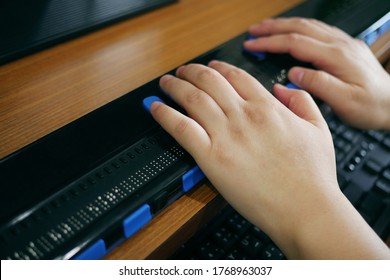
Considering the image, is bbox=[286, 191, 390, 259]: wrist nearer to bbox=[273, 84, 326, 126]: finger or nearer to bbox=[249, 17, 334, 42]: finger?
bbox=[273, 84, 326, 126]: finger

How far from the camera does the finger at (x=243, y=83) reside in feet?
1.47

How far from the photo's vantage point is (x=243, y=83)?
462mm

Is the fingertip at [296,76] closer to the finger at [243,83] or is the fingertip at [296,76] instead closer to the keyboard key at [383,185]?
the finger at [243,83]

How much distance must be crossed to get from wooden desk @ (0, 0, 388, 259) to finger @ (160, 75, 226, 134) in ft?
0.23

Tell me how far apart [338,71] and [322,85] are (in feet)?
0.17

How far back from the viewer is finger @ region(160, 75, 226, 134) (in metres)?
0.42

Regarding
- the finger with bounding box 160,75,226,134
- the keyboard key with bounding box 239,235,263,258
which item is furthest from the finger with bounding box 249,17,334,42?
the keyboard key with bounding box 239,235,263,258

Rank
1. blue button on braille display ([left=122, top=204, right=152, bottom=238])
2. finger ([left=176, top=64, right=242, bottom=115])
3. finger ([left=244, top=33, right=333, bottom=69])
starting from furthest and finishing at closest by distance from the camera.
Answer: finger ([left=244, top=33, right=333, bottom=69])
finger ([left=176, top=64, right=242, bottom=115])
blue button on braille display ([left=122, top=204, right=152, bottom=238])

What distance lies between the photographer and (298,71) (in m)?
0.52

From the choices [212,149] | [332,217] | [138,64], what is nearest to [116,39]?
[138,64]
